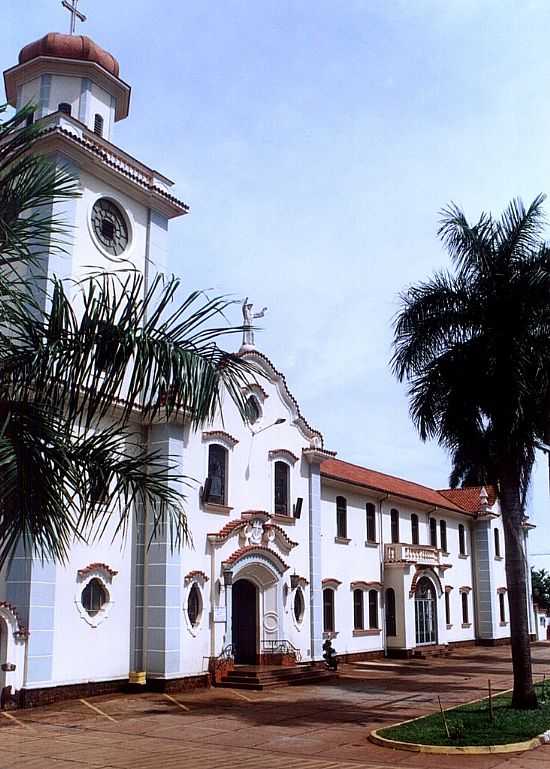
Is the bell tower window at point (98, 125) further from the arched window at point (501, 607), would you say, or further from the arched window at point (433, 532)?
the arched window at point (501, 607)

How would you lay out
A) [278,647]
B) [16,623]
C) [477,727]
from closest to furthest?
[477,727], [16,623], [278,647]

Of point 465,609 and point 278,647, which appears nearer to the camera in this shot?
point 278,647

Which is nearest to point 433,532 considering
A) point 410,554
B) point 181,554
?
point 410,554

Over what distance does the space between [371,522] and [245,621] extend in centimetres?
957

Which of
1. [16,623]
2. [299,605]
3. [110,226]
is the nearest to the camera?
[16,623]

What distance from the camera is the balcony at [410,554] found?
3344 centimetres

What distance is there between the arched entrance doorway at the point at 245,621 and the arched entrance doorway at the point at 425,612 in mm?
10691

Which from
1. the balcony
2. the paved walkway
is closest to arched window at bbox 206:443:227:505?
the paved walkway

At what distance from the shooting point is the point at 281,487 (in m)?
26.5

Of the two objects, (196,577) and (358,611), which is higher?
(196,577)

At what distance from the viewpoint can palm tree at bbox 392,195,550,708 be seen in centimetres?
1703

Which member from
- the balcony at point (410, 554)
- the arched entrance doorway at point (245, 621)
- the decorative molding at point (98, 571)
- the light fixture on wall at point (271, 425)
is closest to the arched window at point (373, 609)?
the balcony at point (410, 554)

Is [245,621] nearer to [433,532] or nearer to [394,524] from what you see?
[394,524]

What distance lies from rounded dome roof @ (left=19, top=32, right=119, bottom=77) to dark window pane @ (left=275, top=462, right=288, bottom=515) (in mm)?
12731
